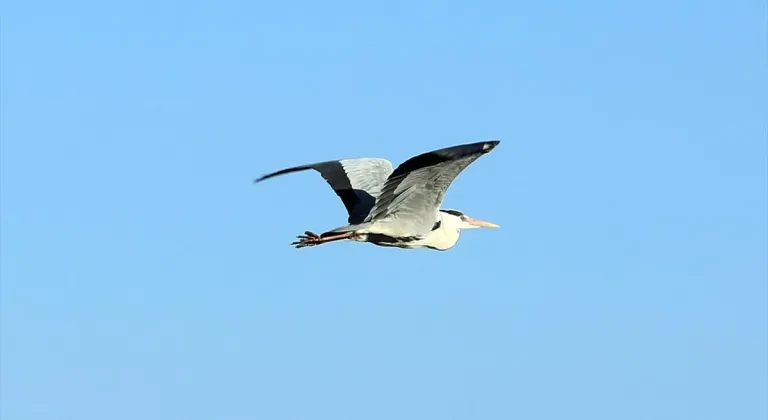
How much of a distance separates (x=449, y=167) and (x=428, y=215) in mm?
2329

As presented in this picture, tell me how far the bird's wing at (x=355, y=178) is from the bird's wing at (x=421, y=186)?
1594mm

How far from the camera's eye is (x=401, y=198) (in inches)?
821

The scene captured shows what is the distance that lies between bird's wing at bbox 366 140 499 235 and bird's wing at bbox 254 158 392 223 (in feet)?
5.23

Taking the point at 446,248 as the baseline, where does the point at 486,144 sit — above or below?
below

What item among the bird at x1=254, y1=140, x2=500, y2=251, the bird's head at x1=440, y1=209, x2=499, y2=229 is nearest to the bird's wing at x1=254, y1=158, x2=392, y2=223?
the bird at x1=254, y1=140, x2=500, y2=251

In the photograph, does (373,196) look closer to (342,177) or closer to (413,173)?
(342,177)

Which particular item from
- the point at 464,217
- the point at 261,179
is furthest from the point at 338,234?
the point at 464,217

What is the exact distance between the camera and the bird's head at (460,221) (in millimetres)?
23406

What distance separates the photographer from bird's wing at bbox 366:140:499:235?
17797mm

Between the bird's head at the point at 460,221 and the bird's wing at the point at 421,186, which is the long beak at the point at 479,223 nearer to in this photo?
the bird's head at the point at 460,221

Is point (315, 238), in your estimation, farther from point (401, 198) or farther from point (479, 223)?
point (479, 223)

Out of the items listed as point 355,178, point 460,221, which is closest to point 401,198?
point 355,178

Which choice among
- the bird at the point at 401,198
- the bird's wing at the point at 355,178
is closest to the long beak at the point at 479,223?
the bird at the point at 401,198

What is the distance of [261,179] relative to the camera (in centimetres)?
2278
